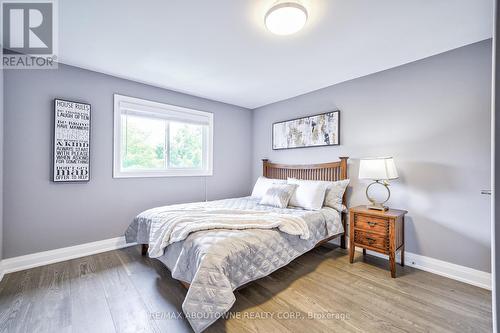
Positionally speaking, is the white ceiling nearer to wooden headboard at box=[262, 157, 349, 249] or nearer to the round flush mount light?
the round flush mount light

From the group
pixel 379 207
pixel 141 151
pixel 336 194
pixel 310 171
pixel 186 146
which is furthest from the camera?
pixel 186 146

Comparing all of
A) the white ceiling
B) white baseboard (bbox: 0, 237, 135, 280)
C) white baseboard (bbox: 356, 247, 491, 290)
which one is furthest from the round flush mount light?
white baseboard (bbox: 0, 237, 135, 280)

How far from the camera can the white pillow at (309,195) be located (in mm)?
2932

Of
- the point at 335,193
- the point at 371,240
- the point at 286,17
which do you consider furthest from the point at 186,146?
the point at 371,240

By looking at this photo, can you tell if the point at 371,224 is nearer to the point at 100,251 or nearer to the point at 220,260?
the point at 220,260

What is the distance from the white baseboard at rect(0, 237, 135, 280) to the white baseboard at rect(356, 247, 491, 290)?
12.0 feet

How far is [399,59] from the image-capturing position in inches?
102

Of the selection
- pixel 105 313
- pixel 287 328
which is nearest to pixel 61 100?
pixel 105 313

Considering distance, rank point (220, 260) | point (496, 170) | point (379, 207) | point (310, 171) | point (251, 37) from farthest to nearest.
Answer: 1. point (310, 171)
2. point (379, 207)
3. point (251, 37)
4. point (220, 260)
5. point (496, 170)

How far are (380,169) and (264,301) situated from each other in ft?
6.01

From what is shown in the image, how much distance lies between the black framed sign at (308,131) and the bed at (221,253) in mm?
1108

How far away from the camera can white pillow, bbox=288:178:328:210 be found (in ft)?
9.62

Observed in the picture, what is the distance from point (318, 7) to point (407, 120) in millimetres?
1774

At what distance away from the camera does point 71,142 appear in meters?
2.73
